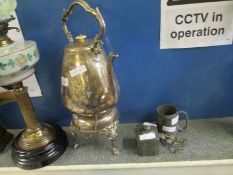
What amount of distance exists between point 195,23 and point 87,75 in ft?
1.33

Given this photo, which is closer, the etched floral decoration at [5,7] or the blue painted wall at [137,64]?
the etched floral decoration at [5,7]

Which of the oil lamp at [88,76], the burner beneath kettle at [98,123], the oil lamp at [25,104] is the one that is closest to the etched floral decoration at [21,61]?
the oil lamp at [25,104]

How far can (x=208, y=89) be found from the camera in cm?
95

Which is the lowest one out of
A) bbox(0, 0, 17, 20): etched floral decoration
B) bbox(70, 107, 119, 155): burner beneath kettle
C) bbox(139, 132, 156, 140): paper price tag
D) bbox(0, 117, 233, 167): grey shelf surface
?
bbox(0, 117, 233, 167): grey shelf surface

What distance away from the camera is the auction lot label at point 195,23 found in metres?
0.79

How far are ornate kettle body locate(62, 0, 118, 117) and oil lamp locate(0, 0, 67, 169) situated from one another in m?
0.12

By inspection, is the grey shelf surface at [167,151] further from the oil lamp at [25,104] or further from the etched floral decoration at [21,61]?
the etched floral decoration at [21,61]

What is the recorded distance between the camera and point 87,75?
738 mm

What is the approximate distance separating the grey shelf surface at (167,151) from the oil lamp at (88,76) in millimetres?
152

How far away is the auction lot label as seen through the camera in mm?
786

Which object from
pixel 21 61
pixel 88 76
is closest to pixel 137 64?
pixel 88 76

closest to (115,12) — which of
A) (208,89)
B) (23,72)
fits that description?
(23,72)

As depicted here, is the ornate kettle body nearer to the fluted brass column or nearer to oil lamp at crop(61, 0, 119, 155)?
oil lamp at crop(61, 0, 119, 155)

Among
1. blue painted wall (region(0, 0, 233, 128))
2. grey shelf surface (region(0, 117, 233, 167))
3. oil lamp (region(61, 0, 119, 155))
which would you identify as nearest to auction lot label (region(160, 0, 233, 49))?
blue painted wall (region(0, 0, 233, 128))
